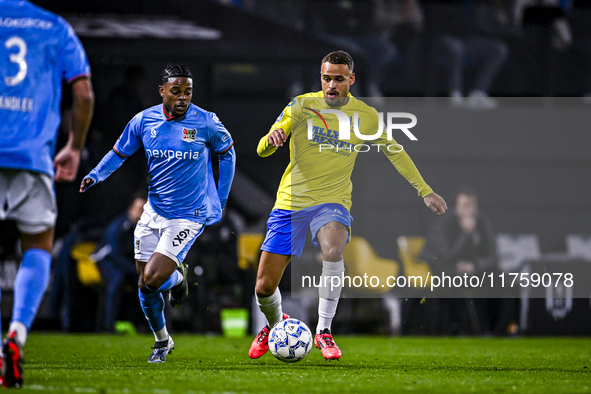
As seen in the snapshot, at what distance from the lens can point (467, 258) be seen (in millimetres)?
10297

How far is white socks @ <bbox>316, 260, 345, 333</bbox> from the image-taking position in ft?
20.4

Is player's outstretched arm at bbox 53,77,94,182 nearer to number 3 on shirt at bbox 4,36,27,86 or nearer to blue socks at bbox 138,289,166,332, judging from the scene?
number 3 on shirt at bbox 4,36,27,86

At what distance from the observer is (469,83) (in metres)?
14.2

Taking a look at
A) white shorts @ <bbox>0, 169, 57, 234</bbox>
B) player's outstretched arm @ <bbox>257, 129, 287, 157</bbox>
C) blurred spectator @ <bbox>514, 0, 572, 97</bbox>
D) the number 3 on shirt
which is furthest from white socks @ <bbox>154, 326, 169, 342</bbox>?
blurred spectator @ <bbox>514, 0, 572, 97</bbox>

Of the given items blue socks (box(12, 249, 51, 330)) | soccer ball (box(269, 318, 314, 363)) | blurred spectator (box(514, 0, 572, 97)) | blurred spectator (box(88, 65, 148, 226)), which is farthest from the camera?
→ blurred spectator (box(514, 0, 572, 97))

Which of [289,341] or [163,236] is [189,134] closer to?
[163,236]

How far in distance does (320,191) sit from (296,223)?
1.09 feet

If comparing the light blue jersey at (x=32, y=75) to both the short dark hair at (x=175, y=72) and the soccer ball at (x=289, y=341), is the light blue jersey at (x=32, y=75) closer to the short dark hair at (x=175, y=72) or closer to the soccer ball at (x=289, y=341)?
the short dark hair at (x=175, y=72)

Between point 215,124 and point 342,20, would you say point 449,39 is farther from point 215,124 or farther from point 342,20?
point 215,124

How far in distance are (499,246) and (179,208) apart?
6449 mm

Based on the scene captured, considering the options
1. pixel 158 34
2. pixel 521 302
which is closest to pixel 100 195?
pixel 158 34

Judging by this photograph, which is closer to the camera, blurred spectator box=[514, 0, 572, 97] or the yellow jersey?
the yellow jersey

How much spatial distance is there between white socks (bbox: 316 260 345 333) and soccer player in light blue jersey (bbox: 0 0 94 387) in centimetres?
252

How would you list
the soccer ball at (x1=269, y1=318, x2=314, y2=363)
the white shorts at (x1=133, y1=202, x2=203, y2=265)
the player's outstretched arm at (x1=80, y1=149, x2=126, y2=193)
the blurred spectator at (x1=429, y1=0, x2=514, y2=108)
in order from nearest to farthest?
1. the soccer ball at (x1=269, y1=318, x2=314, y2=363)
2. the player's outstretched arm at (x1=80, y1=149, x2=126, y2=193)
3. the white shorts at (x1=133, y1=202, x2=203, y2=265)
4. the blurred spectator at (x1=429, y1=0, x2=514, y2=108)
